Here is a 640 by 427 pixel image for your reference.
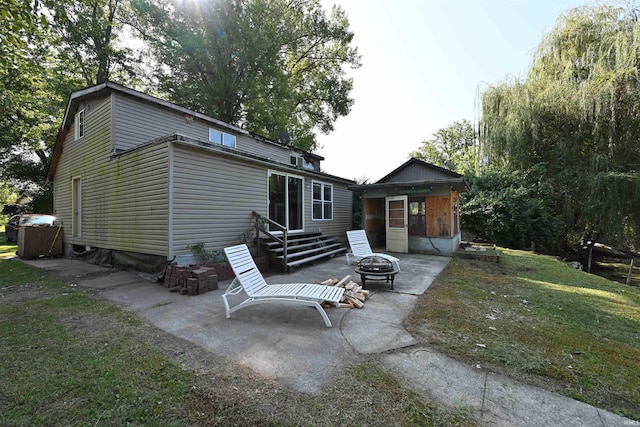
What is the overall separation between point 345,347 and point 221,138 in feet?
32.0

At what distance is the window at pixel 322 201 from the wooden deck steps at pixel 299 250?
0.94m

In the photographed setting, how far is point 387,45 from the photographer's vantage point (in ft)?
31.1

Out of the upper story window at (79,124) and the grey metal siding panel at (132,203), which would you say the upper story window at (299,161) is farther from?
the upper story window at (79,124)

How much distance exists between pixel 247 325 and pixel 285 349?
91cm

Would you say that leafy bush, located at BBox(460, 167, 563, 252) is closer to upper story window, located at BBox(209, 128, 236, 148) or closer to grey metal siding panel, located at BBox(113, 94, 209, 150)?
upper story window, located at BBox(209, 128, 236, 148)

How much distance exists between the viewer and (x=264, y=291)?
13.0 ft

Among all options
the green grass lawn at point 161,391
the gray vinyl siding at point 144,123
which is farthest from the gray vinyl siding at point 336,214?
the green grass lawn at point 161,391

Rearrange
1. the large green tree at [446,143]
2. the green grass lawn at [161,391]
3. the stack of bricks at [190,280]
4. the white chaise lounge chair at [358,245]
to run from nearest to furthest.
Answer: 1. the green grass lawn at [161,391]
2. the stack of bricks at [190,280]
3. the white chaise lounge chair at [358,245]
4. the large green tree at [446,143]

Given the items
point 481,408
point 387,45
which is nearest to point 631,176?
point 387,45

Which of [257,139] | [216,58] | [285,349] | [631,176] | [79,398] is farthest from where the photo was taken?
[216,58]

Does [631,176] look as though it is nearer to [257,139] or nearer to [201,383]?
[257,139]

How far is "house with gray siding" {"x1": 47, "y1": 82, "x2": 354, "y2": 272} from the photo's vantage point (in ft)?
19.8

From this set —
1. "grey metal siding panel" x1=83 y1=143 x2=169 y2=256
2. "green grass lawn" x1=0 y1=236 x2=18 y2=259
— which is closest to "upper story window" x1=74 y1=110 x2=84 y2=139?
"grey metal siding panel" x1=83 y1=143 x2=169 y2=256

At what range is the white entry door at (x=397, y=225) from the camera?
412 inches
